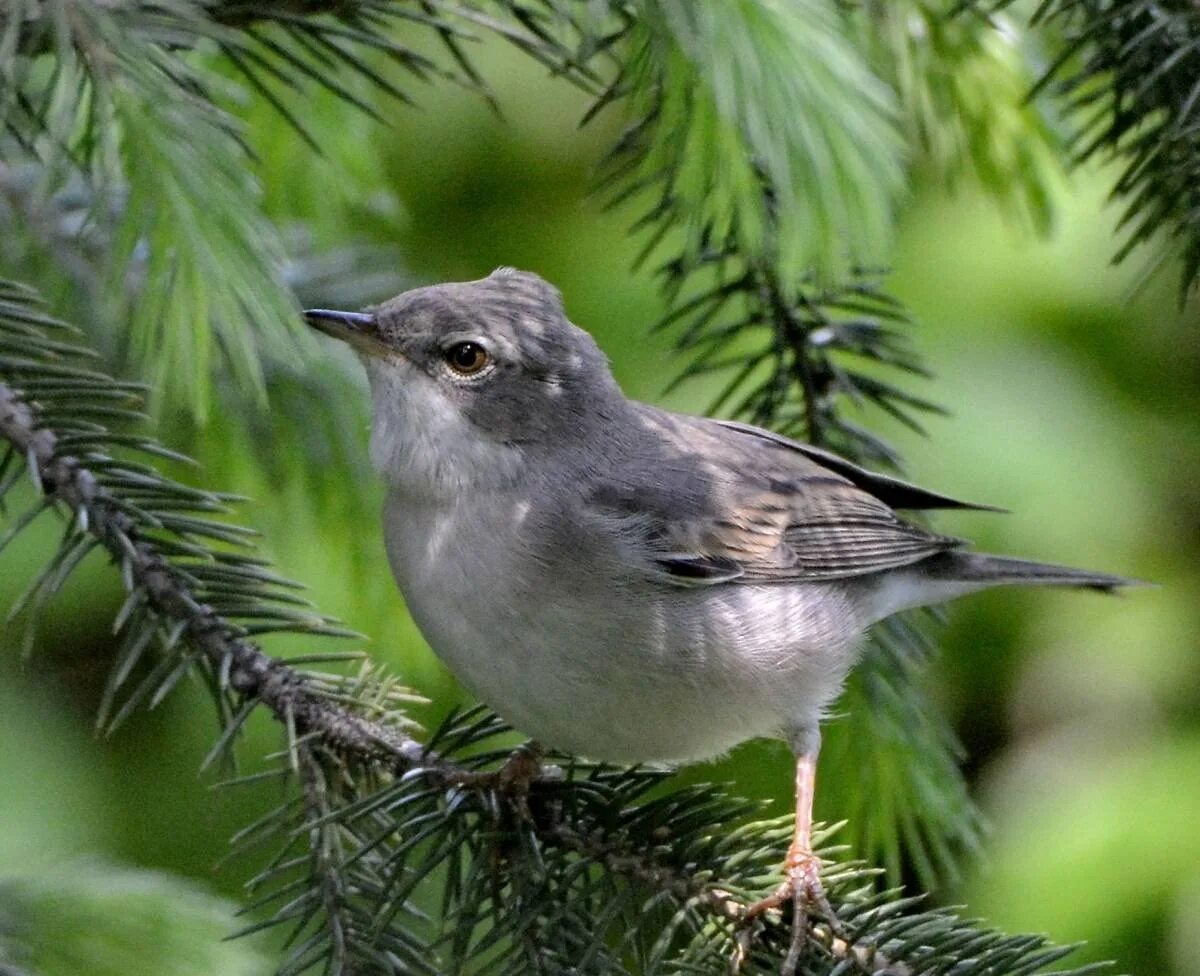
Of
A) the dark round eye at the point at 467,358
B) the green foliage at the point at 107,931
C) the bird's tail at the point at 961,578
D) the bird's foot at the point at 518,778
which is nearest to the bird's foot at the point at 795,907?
the bird's foot at the point at 518,778

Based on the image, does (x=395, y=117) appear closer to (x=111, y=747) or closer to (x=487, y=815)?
(x=111, y=747)

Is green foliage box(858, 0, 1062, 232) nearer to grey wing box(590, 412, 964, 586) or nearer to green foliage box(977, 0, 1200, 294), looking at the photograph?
green foliage box(977, 0, 1200, 294)

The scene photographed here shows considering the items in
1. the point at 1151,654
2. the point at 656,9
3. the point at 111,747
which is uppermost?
the point at 656,9

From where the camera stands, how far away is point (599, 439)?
3186 mm

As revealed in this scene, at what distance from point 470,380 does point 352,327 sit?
31 cm

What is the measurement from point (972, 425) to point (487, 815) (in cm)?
278

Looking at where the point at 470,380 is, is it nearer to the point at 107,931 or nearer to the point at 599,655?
the point at 599,655

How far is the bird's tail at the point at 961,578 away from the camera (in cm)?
342

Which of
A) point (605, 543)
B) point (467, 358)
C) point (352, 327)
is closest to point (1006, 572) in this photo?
point (605, 543)

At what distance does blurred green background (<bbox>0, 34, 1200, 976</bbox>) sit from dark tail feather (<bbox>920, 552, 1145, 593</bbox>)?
0.64 meters

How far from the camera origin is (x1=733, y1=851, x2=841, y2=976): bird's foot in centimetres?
220

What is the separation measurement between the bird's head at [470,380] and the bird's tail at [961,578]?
83 cm

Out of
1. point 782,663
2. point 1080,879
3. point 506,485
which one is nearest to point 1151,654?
point 1080,879

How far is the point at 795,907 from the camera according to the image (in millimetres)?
2264
